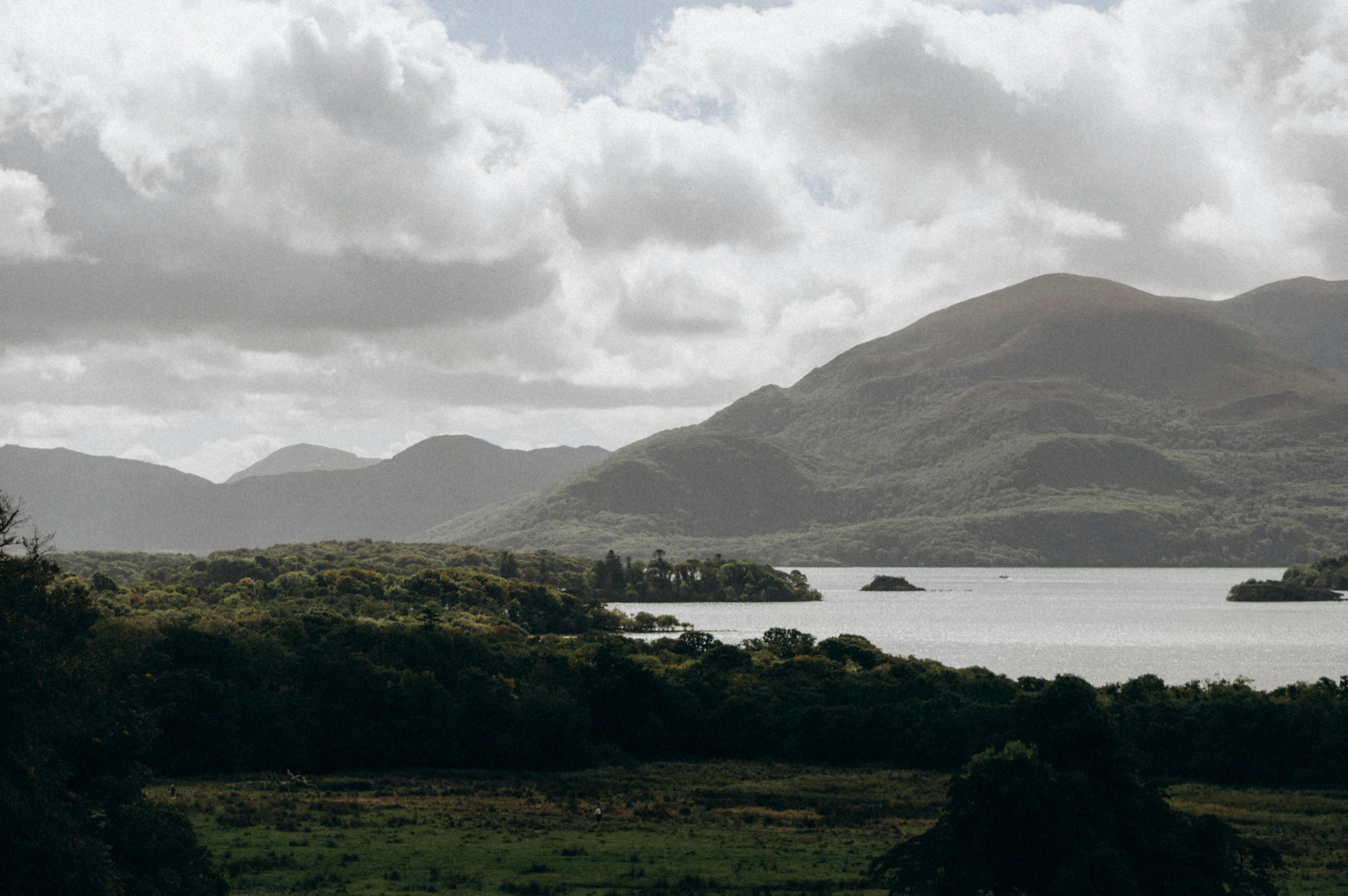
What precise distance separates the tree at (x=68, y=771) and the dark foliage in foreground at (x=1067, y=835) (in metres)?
19.4

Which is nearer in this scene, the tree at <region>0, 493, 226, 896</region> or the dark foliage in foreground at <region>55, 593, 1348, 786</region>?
the tree at <region>0, 493, 226, 896</region>

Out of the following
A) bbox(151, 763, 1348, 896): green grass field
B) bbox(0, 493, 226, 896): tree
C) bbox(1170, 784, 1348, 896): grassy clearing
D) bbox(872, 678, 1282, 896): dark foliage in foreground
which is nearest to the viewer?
bbox(0, 493, 226, 896): tree

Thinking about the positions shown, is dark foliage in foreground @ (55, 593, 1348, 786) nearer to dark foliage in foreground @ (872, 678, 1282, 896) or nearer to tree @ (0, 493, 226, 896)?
dark foliage in foreground @ (872, 678, 1282, 896)

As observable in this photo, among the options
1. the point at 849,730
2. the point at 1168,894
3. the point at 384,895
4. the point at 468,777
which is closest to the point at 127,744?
the point at 384,895

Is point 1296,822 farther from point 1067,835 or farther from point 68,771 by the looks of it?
point 68,771

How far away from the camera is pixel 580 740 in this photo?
9362 cm

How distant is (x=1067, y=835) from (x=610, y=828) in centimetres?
3847

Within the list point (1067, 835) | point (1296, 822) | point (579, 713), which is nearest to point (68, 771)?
point (1067, 835)

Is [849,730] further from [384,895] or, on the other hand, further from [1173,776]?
[384,895]

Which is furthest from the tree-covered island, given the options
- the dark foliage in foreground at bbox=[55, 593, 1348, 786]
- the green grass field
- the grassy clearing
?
the grassy clearing

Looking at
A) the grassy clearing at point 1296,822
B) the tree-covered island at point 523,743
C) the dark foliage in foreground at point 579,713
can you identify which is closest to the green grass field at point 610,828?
the grassy clearing at point 1296,822

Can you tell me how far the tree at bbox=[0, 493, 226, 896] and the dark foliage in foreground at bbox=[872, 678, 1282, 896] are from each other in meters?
19.4

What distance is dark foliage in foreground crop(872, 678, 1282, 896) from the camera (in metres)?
29.2

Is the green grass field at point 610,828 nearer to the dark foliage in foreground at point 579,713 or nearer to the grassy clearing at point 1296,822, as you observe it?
the grassy clearing at point 1296,822
